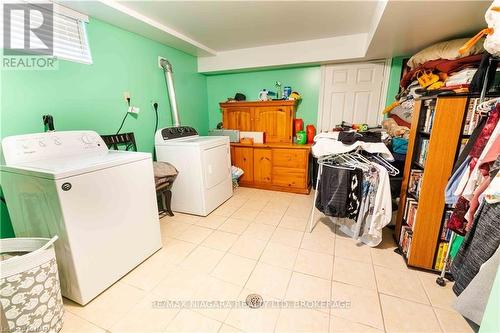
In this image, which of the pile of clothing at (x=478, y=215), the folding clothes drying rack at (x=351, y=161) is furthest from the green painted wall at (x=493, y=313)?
the folding clothes drying rack at (x=351, y=161)

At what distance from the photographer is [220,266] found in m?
1.79

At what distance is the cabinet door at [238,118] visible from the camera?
3.61 metres

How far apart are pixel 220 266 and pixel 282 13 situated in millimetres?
2541

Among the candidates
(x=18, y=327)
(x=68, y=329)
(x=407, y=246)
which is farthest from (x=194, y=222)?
(x=407, y=246)

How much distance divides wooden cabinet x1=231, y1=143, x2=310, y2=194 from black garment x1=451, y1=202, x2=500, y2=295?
7.01 feet

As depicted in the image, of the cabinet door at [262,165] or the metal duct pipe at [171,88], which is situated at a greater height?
the metal duct pipe at [171,88]

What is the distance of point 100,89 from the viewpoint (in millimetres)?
2191

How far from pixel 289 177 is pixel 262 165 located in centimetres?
48

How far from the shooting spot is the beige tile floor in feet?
4.25

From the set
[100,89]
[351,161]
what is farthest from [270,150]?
[100,89]

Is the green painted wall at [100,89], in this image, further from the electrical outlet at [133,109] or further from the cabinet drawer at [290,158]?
the cabinet drawer at [290,158]

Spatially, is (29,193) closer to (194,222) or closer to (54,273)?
(54,273)

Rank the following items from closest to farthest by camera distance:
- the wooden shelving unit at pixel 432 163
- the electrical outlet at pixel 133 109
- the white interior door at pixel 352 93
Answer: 1. the wooden shelving unit at pixel 432 163
2. the electrical outlet at pixel 133 109
3. the white interior door at pixel 352 93

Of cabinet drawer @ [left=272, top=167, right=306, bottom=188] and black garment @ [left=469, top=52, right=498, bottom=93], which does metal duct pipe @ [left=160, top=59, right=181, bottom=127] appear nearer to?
cabinet drawer @ [left=272, top=167, right=306, bottom=188]
